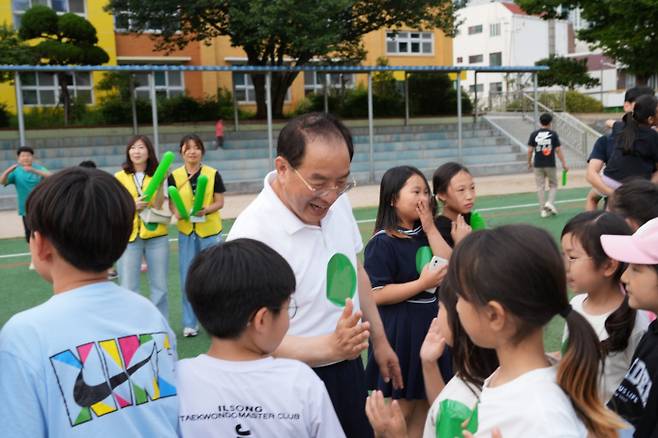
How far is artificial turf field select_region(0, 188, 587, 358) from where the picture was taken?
17.5 feet

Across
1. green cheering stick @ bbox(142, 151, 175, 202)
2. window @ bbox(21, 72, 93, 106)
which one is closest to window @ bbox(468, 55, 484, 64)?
window @ bbox(21, 72, 93, 106)

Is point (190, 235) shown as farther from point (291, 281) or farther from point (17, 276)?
point (291, 281)

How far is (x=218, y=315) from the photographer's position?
1.75m

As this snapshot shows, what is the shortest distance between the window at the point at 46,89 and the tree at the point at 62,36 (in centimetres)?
496

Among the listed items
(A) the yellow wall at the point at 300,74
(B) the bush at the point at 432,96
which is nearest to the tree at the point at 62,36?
(A) the yellow wall at the point at 300,74

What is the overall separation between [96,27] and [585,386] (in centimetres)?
3002

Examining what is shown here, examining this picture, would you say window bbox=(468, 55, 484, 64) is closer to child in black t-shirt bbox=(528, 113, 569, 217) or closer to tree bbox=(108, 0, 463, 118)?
tree bbox=(108, 0, 463, 118)

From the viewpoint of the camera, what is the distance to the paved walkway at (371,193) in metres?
12.4

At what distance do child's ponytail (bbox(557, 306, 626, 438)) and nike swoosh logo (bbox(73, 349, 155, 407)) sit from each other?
103 centimetres

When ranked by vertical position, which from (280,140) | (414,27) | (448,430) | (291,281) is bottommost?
(448,430)

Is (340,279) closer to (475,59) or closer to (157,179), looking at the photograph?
(157,179)

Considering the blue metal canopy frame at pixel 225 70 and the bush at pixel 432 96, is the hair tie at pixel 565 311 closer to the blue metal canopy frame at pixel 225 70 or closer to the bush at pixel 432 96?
the blue metal canopy frame at pixel 225 70

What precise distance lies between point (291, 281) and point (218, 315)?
220mm

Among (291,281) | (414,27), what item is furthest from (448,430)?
(414,27)
